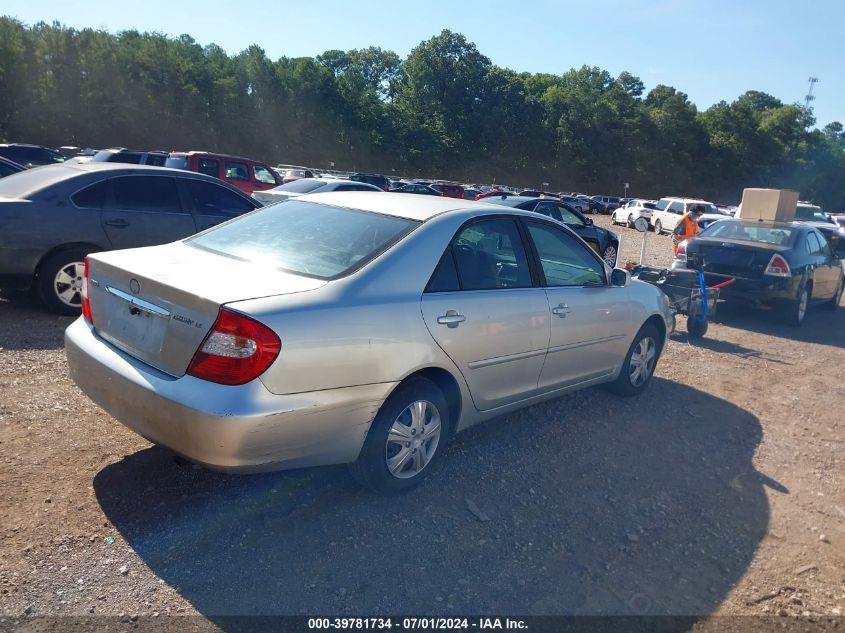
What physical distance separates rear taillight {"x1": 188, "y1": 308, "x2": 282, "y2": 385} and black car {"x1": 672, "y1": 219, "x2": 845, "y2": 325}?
24.1ft

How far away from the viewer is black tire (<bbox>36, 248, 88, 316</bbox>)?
6.44 m

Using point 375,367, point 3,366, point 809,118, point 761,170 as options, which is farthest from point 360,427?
point 809,118

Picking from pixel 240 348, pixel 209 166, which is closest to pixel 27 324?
pixel 240 348

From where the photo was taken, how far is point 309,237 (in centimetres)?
380

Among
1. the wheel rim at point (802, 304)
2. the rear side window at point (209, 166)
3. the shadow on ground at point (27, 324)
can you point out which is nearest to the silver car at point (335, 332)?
the shadow on ground at point (27, 324)

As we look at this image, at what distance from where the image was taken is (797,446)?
518 centimetres

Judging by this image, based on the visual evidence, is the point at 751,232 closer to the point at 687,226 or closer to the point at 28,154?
the point at 687,226

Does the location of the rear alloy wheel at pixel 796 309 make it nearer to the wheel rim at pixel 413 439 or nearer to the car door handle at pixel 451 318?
the car door handle at pixel 451 318

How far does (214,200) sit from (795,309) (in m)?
8.30

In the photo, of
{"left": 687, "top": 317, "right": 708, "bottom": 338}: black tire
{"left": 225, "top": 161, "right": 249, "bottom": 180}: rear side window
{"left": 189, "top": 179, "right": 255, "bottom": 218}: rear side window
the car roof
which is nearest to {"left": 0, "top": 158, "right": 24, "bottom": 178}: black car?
{"left": 225, "top": 161, "right": 249, "bottom": 180}: rear side window

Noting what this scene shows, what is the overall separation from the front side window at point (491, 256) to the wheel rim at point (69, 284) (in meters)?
4.47

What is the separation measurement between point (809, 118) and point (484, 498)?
3698 inches

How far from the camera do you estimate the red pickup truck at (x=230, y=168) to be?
1588 cm

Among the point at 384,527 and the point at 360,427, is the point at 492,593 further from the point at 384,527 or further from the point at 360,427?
the point at 360,427
